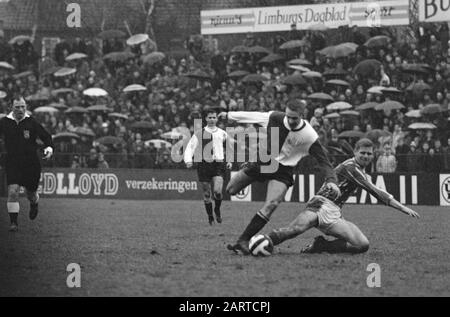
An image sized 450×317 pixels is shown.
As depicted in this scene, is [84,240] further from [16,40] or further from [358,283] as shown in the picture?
[16,40]

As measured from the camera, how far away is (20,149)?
50.1ft

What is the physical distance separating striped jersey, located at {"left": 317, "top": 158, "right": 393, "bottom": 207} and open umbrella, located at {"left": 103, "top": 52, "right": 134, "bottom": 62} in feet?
74.5

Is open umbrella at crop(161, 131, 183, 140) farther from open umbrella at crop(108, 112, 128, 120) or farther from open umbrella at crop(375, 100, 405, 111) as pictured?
open umbrella at crop(375, 100, 405, 111)

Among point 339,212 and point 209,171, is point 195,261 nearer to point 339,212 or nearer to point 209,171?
point 339,212

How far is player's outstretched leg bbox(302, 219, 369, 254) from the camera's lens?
11.7 metres

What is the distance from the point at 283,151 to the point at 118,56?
75.1 feet

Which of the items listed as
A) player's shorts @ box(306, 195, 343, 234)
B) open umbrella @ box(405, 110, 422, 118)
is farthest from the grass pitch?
open umbrella @ box(405, 110, 422, 118)

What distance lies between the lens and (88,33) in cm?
4072

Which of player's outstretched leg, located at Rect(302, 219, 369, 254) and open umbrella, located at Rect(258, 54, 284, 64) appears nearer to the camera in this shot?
player's outstretched leg, located at Rect(302, 219, 369, 254)

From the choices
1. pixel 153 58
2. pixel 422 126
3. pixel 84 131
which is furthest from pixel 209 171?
pixel 153 58

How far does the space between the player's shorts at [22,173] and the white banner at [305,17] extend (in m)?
18.1

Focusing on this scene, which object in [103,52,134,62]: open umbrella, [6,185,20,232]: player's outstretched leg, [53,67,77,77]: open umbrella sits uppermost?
[103,52,134,62]: open umbrella

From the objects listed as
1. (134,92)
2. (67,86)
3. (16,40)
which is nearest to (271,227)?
(134,92)
